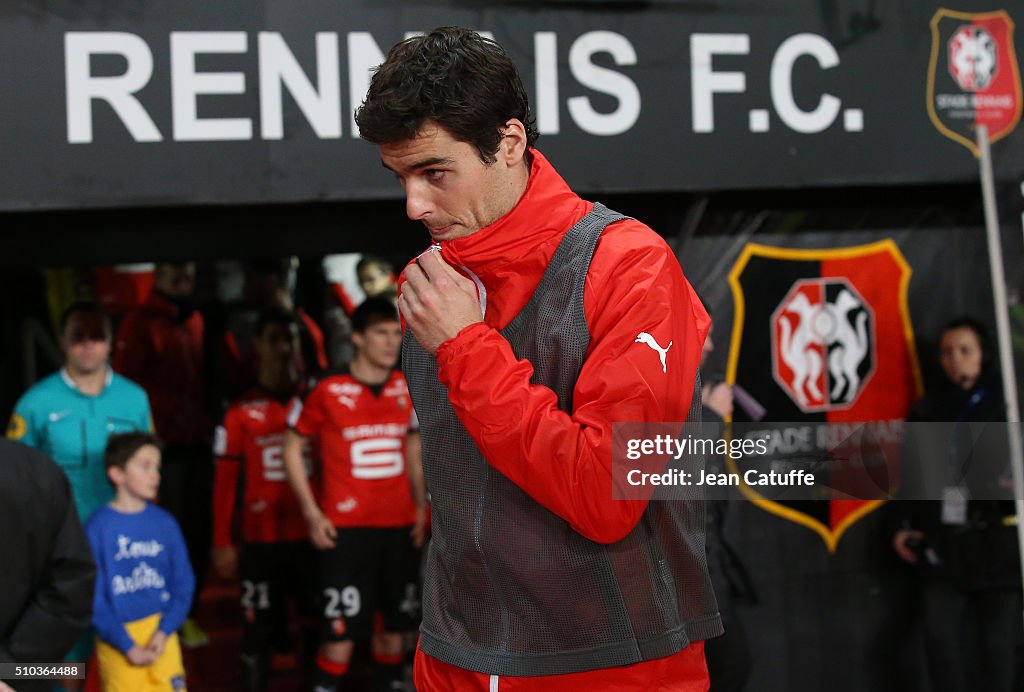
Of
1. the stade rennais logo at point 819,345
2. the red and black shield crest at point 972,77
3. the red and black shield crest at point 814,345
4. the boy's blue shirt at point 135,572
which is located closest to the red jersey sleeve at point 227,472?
the boy's blue shirt at point 135,572

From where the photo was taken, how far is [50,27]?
3.90m

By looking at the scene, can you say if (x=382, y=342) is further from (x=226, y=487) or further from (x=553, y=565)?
(x=553, y=565)

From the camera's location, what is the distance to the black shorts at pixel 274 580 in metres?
5.41

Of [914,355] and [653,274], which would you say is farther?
[914,355]

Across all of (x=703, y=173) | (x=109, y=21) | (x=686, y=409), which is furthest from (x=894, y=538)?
(x=109, y=21)

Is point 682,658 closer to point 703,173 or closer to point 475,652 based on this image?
point 475,652

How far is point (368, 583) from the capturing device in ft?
16.5

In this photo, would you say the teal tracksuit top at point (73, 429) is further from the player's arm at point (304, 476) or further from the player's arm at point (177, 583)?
the player's arm at point (304, 476)

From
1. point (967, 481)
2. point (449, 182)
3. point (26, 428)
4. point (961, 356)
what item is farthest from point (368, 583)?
point (449, 182)

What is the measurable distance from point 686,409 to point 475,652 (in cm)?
47

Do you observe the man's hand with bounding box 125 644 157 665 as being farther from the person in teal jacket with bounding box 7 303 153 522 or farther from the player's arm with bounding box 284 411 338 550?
the player's arm with bounding box 284 411 338 550

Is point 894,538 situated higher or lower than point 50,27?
lower

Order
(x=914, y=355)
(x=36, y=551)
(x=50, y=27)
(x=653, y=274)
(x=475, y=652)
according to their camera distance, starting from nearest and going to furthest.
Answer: (x=653, y=274) → (x=475, y=652) → (x=36, y=551) → (x=50, y=27) → (x=914, y=355)

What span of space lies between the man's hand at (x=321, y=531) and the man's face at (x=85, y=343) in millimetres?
1140
